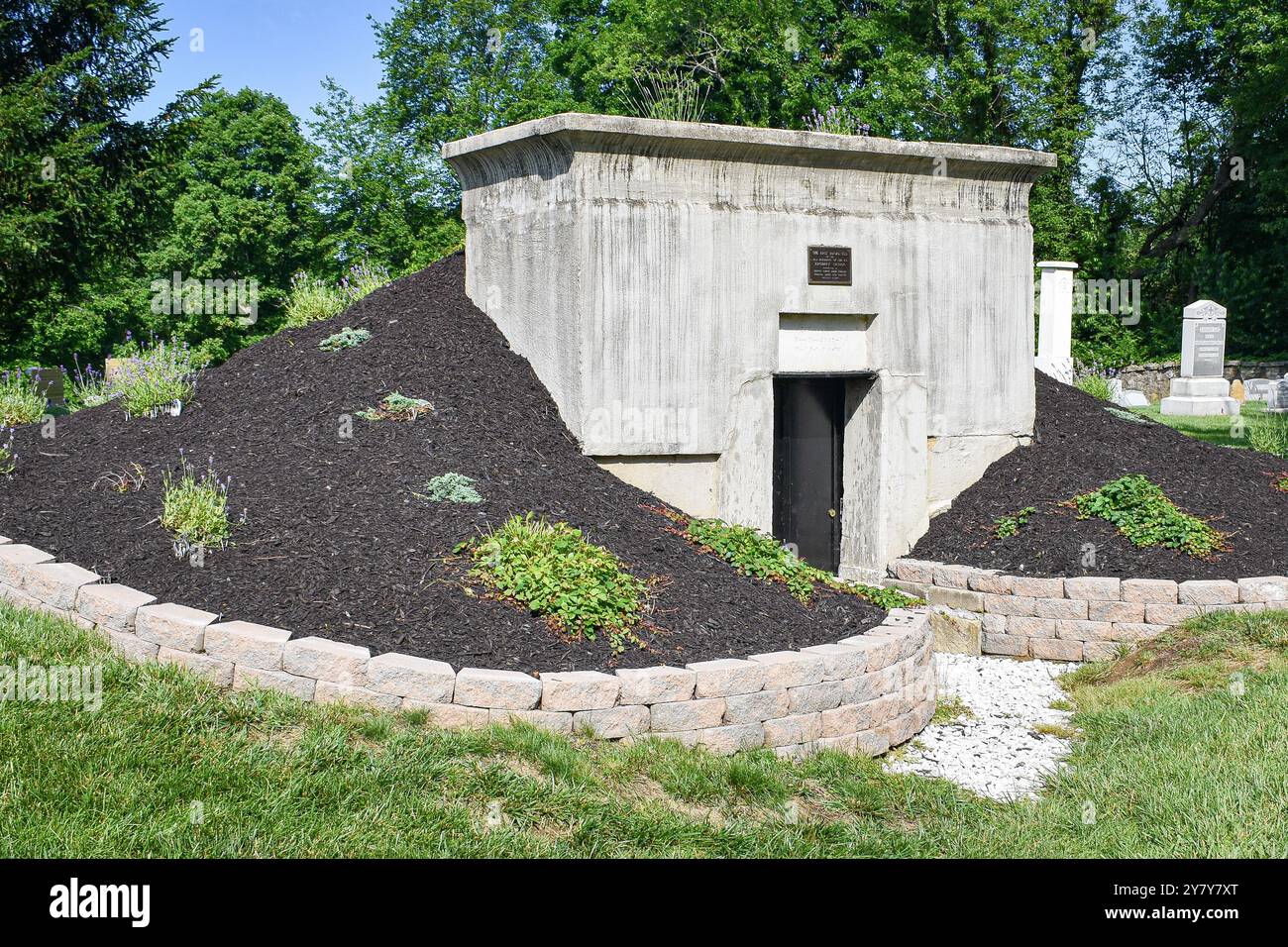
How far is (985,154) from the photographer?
10.4 m

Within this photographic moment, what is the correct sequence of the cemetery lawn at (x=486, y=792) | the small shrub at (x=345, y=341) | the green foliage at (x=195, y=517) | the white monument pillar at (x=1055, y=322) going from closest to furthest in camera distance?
the cemetery lawn at (x=486, y=792) < the green foliage at (x=195, y=517) < the small shrub at (x=345, y=341) < the white monument pillar at (x=1055, y=322)

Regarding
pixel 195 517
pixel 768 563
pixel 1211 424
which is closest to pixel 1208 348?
pixel 1211 424

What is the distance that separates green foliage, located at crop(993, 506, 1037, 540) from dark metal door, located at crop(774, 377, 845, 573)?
140 cm

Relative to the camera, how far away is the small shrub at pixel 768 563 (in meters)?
7.57

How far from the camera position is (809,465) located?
1041 cm

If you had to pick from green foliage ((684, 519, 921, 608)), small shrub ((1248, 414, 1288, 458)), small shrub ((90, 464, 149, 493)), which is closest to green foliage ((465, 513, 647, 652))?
green foliage ((684, 519, 921, 608))

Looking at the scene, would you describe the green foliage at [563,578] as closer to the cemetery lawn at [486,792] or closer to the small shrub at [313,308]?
the cemetery lawn at [486,792]

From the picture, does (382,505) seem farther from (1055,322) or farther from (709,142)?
(1055,322)

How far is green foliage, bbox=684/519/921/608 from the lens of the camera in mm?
7562

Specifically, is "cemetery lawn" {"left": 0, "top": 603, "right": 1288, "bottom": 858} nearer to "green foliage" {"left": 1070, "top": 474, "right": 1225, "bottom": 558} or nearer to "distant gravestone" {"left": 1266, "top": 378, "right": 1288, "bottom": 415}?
"green foliage" {"left": 1070, "top": 474, "right": 1225, "bottom": 558}

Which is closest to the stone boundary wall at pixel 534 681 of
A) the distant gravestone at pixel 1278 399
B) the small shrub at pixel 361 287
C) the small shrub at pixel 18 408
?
the small shrub at pixel 18 408

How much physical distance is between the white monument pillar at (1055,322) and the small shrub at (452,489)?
1359 centimetres

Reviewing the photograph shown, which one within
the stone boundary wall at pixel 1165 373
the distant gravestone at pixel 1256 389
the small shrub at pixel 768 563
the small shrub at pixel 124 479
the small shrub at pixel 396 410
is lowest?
the small shrub at pixel 768 563

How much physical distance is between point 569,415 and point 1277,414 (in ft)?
59.9
